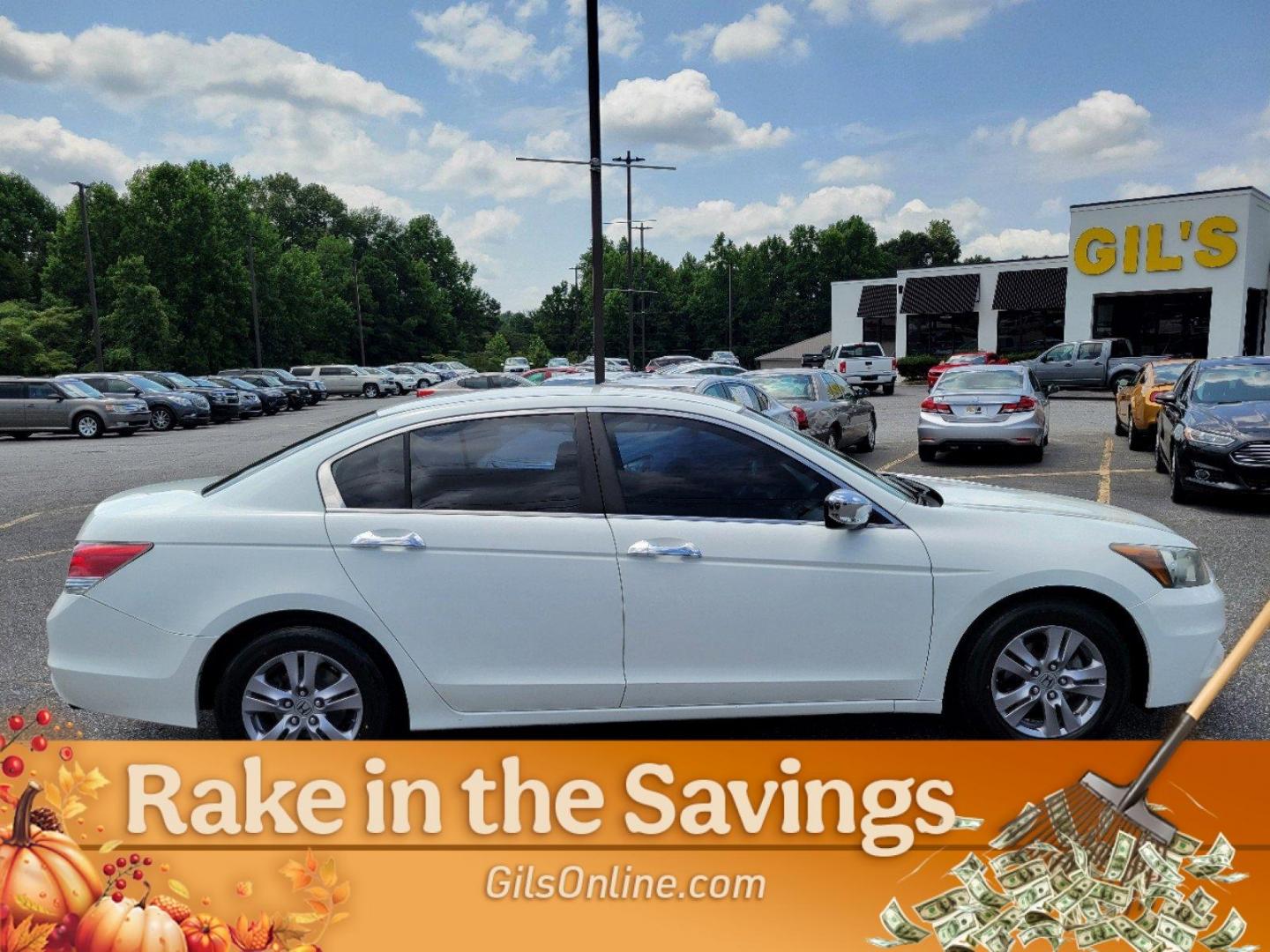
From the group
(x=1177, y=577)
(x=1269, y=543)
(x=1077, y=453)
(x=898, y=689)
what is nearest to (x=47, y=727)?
(x=898, y=689)

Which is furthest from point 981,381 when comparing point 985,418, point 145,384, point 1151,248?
point 145,384

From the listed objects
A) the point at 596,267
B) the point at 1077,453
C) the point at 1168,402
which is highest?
the point at 596,267

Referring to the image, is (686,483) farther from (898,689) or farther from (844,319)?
(844,319)

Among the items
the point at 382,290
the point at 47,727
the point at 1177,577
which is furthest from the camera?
the point at 382,290

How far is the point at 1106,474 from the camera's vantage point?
12023mm

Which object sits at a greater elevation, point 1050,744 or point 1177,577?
point 1177,577

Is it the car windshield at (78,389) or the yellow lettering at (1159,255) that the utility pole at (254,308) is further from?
the yellow lettering at (1159,255)

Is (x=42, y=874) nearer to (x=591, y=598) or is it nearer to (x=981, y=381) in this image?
(x=591, y=598)

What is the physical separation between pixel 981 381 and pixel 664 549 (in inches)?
464

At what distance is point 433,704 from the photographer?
355 cm

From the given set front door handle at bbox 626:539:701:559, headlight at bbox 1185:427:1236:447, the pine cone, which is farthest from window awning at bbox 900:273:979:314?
the pine cone

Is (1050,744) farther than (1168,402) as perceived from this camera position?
No

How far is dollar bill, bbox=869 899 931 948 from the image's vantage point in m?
2.64

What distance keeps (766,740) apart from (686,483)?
43.5 inches
